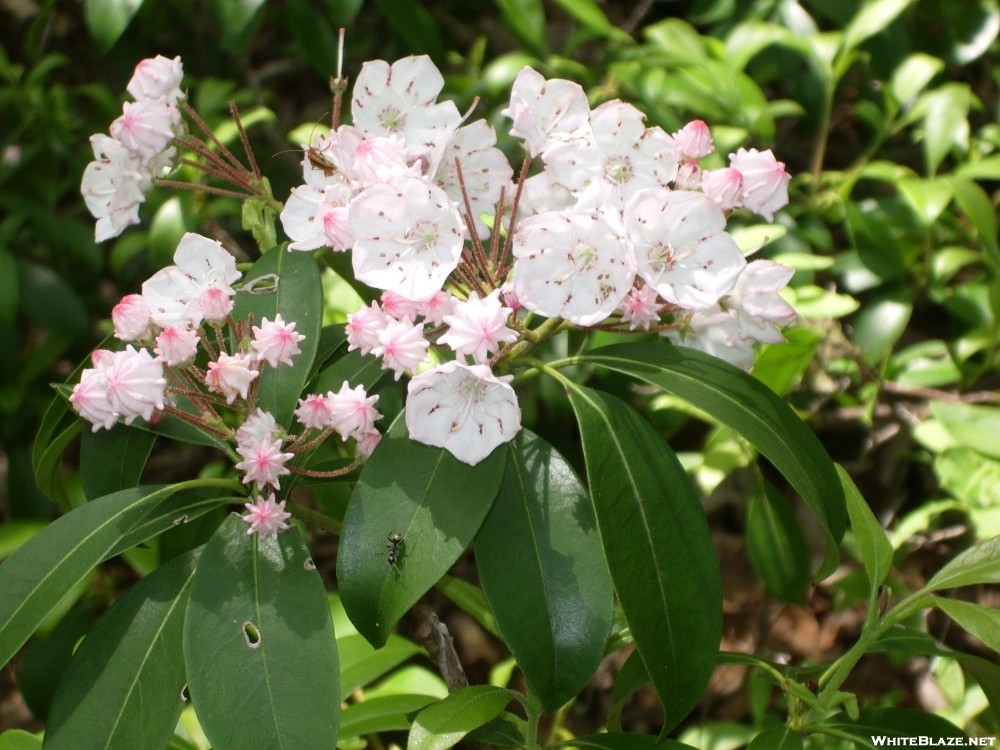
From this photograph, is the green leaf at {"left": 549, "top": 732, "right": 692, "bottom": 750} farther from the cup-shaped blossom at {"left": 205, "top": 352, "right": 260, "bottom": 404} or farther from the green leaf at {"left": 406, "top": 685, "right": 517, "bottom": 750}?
the cup-shaped blossom at {"left": 205, "top": 352, "right": 260, "bottom": 404}

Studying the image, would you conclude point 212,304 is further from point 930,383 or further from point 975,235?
point 975,235

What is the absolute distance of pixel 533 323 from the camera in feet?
4.46

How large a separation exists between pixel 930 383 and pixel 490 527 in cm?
138

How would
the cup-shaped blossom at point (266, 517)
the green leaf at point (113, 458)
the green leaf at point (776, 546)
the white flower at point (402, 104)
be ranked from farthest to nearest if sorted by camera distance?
the green leaf at point (776, 546), the green leaf at point (113, 458), the white flower at point (402, 104), the cup-shaped blossom at point (266, 517)

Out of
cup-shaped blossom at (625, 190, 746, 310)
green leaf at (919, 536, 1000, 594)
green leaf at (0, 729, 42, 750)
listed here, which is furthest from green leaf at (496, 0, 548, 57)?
green leaf at (0, 729, 42, 750)

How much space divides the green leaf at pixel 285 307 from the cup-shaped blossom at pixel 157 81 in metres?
0.23

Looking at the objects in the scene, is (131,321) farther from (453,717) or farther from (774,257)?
(774,257)

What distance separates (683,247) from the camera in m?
1.04

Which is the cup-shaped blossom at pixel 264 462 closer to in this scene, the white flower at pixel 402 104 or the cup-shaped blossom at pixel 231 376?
the cup-shaped blossom at pixel 231 376

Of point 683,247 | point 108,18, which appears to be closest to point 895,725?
point 683,247

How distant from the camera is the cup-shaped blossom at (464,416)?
1032 mm

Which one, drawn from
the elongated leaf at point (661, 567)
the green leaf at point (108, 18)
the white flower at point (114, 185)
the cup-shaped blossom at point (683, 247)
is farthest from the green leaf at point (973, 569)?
the green leaf at point (108, 18)

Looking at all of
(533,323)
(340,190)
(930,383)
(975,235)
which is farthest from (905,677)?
(340,190)

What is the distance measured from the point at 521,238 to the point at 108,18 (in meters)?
1.24
